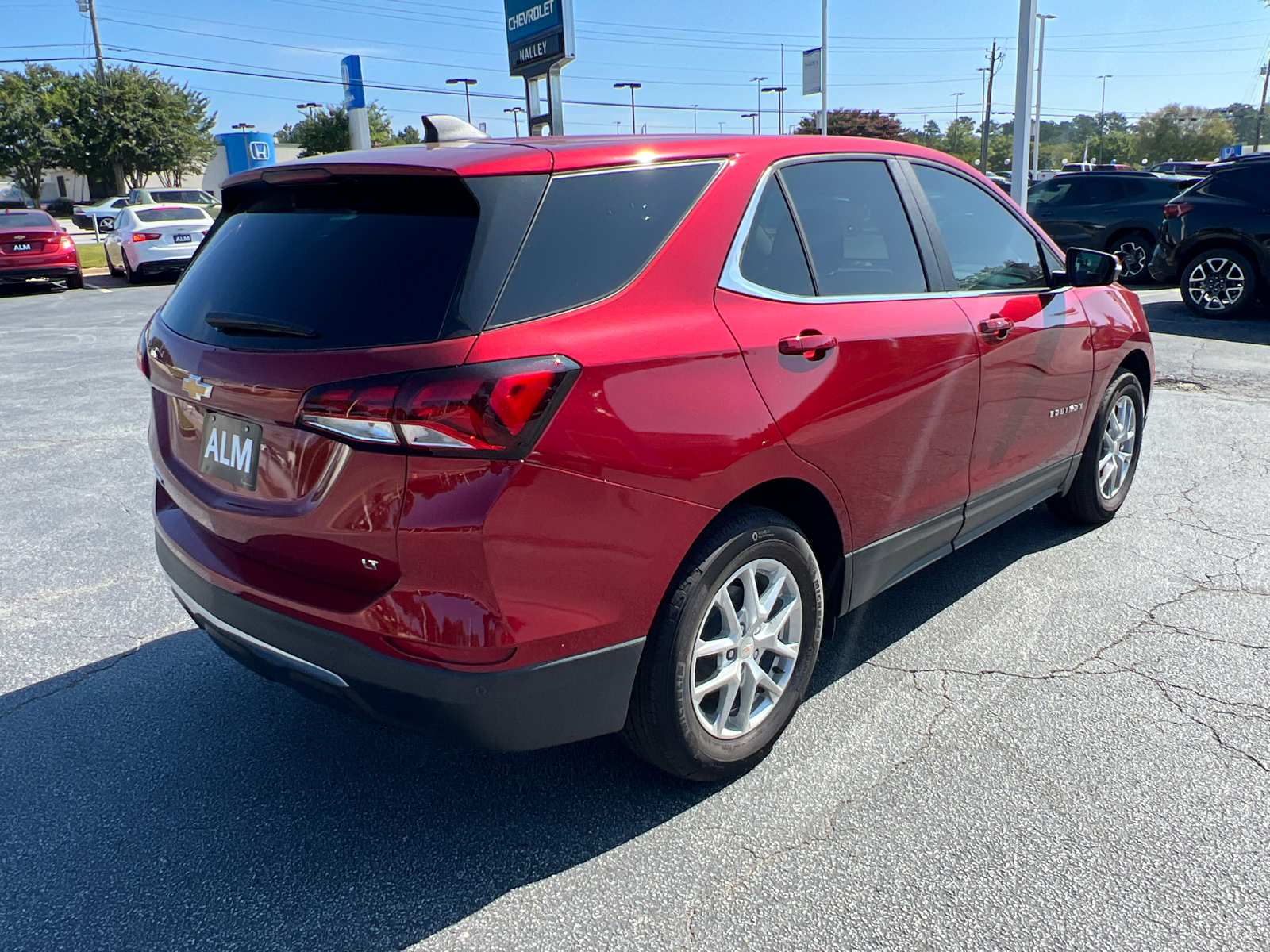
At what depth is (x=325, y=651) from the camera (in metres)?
2.24

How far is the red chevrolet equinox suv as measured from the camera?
209cm

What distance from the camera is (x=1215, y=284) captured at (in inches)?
444

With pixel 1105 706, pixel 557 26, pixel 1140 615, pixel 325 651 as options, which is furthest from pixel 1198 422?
pixel 557 26

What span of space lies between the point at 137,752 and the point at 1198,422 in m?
6.79

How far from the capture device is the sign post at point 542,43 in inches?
611

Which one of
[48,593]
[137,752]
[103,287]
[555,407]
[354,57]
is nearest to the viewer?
[555,407]

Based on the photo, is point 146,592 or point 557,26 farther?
point 557,26

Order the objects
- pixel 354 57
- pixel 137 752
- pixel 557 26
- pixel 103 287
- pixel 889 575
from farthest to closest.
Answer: pixel 354 57, pixel 103 287, pixel 557 26, pixel 889 575, pixel 137 752

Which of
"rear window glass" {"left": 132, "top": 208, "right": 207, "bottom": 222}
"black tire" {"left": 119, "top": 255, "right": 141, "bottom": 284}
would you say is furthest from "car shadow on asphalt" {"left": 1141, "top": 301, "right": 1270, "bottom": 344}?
"black tire" {"left": 119, "top": 255, "right": 141, "bottom": 284}

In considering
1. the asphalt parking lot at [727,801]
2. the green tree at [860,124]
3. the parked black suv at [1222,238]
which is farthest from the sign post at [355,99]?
the green tree at [860,124]

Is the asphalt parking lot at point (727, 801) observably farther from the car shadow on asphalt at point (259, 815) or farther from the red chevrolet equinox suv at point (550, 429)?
the red chevrolet equinox suv at point (550, 429)

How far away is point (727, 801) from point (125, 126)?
6071 centimetres

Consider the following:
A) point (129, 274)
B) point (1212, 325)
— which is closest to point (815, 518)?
point (1212, 325)

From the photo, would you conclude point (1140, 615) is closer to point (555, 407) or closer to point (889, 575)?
point (889, 575)
